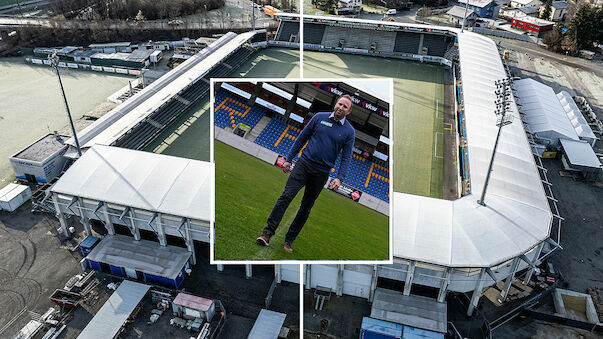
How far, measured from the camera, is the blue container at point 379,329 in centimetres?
2233

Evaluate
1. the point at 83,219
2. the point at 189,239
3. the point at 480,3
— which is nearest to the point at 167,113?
the point at 83,219

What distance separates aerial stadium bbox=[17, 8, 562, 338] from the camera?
2338 cm

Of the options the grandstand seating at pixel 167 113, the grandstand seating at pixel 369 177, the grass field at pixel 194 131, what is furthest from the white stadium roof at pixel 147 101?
the grandstand seating at pixel 369 177

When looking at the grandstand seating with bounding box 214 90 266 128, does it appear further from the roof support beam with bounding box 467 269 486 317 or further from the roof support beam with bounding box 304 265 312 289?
the roof support beam with bounding box 467 269 486 317

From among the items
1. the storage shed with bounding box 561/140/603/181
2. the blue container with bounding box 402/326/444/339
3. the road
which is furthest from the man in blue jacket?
the road

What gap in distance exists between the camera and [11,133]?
41.6 meters

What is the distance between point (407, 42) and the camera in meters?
56.0

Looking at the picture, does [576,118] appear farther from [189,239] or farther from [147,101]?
[147,101]

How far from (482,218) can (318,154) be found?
784 inches

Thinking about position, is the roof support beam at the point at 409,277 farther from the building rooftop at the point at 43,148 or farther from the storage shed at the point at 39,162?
the building rooftop at the point at 43,148

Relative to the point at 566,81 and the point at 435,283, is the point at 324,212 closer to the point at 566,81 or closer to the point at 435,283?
the point at 435,283

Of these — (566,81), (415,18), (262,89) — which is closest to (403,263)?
(262,89)

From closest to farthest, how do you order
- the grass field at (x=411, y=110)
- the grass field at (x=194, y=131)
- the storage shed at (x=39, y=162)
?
1. the storage shed at (x=39, y=162)
2. the grass field at (x=411, y=110)
3. the grass field at (x=194, y=131)

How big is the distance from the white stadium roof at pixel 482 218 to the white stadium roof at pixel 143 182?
1141 centimetres
